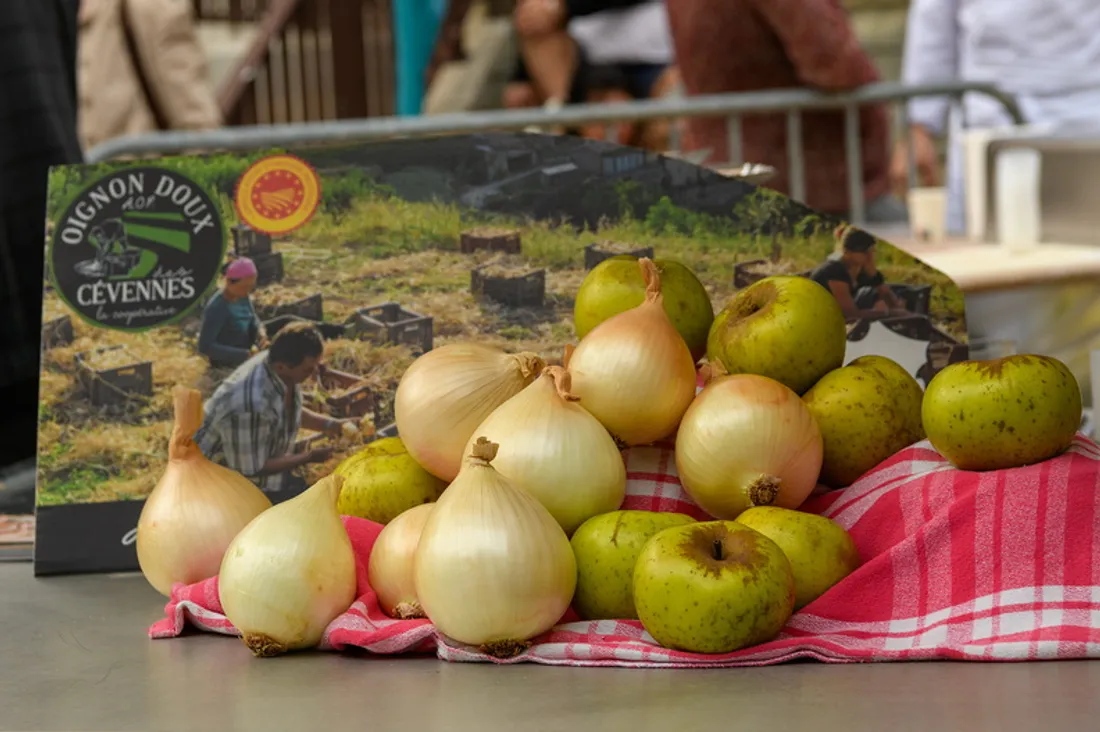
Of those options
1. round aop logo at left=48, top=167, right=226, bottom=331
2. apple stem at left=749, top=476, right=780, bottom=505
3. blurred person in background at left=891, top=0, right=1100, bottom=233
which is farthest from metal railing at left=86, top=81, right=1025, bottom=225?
apple stem at left=749, top=476, right=780, bottom=505

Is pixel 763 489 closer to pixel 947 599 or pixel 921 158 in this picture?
pixel 947 599

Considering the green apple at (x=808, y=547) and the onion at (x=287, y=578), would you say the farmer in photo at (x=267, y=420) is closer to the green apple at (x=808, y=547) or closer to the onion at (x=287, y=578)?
the onion at (x=287, y=578)

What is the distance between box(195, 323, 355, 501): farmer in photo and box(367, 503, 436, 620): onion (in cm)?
27

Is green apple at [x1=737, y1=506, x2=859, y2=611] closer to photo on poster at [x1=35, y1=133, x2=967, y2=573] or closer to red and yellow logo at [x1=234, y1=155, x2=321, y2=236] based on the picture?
photo on poster at [x1=35, y1=133, x2=967, y2=573]

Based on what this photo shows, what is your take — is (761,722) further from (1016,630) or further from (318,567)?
(318,567)

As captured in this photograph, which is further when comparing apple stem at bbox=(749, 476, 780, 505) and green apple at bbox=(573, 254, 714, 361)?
green apple at bbox=(573, 254, 714, 361)

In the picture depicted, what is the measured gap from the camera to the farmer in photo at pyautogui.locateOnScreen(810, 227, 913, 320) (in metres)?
1.38

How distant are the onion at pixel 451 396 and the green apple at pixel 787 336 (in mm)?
180

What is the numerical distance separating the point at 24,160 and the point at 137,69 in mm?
1546

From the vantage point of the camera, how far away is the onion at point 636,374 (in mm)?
Result: 1132

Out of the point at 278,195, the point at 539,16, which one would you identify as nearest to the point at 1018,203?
the point at 278,195

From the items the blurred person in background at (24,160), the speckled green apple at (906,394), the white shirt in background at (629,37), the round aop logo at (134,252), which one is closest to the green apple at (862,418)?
the speckled green apple at (906,394)

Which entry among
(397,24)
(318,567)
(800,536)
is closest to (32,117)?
(318,567)

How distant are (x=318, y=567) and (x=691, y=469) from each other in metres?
0.31
